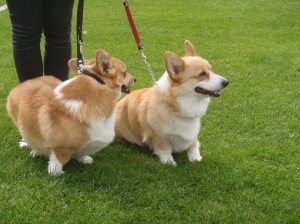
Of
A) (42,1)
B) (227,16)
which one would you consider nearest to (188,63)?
(42,1)

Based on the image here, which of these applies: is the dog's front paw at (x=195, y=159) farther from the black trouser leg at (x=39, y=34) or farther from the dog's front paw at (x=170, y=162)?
the black trouser leg at (x=39, y=34)

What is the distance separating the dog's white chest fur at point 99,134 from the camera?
100.0 inches

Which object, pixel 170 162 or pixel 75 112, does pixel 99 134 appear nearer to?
pixel 75 112

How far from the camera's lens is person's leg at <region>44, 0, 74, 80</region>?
288 cm

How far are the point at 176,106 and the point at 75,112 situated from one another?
2.47 feet

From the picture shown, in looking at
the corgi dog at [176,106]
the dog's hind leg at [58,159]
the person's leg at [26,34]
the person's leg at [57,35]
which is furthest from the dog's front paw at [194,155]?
the person's leg at [26,34]

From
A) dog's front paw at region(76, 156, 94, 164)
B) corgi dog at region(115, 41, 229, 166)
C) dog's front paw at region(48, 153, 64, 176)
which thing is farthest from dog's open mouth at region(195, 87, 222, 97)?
dog's front paw at region(48, 153, 64, 176)

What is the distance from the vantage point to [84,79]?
8.15 ft

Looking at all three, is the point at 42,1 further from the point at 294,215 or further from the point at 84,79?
the point at 294,215

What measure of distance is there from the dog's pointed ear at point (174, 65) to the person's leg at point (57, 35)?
0.88 m

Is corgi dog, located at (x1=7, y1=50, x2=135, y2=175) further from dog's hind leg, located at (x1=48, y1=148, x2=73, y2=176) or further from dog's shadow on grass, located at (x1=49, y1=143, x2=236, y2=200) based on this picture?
dog's shadow on grass, located at (x1=49, y1=143, x2=236, y2=200)

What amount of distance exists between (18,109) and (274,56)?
401 centimetres

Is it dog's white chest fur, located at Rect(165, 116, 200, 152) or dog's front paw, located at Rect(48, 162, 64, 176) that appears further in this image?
dog's white chest fur, located at Rect(165, 116, 200, 152)

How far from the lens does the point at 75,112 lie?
2482mm
